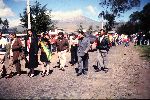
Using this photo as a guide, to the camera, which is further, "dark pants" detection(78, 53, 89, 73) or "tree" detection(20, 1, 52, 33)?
"tree" detection(20, 1, 52, 33)

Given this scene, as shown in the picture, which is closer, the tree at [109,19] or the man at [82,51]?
the man at [82,51]

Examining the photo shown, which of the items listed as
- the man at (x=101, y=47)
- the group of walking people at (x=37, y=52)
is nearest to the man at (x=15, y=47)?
the group of walking people at (x=37, y=52)

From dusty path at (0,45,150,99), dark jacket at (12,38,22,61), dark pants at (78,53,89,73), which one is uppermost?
dark jacket at (12,38,22,61)

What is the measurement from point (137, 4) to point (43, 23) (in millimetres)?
28569

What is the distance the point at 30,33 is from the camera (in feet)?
41.2

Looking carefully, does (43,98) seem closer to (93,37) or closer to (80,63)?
(80,63)

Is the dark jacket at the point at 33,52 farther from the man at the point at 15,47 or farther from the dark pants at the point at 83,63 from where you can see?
the dark pants at the point at 83,63

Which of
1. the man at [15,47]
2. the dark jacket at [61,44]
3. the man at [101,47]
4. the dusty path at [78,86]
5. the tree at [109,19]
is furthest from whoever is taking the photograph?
the tree at [109,19]

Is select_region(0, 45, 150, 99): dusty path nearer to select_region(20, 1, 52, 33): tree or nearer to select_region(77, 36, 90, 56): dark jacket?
select_region(77, 36, 90, 56): dark jacket

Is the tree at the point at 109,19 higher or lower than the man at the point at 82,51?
higher

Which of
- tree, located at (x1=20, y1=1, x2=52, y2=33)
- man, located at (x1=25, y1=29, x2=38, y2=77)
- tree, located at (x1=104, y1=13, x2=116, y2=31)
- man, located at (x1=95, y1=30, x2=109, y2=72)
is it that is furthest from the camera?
tree, located at (x1=104, y1=13, x2=116, y2=31)

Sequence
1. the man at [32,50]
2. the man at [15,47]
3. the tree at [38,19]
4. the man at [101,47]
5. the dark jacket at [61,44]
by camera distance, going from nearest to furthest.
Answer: the man at [32,50] → the man at [15,47] → the man at [101,47] → the dark jacket at [61,44] → the tree at [38,19]

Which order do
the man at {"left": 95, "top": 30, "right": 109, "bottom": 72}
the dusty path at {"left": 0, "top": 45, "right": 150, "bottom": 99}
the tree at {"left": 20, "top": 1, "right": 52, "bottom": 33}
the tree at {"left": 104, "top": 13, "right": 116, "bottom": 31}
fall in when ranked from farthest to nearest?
1. the tree at {"left": 104, "top": 13, "right": 116, "bottom": 31}
2. the tree at {"left": 20, "top": 1, "right": 52, "bottom": 33}
3. the man at {"left": 95, "top": 30, "right": 109, "bottom": 72}
4. the dusty path at {"left": 0, "top": 45, "right": 150, "bottom": 99}

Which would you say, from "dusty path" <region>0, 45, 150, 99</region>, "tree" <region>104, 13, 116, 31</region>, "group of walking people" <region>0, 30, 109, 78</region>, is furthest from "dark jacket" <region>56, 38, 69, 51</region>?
"tree" <region>104, 13, 116, 31</region>
